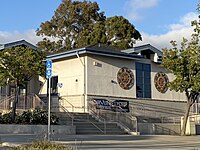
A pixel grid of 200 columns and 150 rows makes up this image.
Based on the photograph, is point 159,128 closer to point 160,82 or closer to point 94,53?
point 94,53

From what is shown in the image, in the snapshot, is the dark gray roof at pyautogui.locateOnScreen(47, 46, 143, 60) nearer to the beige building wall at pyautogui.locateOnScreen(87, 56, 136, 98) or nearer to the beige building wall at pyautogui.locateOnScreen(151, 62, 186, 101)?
the beige building wall at pyautogui.locateOnScreen(87, 56, 136, 98)

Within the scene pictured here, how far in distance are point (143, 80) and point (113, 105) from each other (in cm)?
468

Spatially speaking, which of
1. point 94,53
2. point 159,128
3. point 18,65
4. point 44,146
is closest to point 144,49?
point 94,53

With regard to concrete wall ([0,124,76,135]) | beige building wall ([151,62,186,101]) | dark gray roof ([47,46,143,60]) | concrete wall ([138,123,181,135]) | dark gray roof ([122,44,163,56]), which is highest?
dark gray roof ([122,44,163,56])

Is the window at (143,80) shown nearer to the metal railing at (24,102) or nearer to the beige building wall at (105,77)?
the beige building wall at (105,77)

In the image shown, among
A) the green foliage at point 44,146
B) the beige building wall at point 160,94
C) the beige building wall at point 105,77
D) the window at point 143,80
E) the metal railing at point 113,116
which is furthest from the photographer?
the beige building wall at point 160,94

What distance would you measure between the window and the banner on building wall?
199cm

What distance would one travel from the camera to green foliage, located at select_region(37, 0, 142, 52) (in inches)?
2124

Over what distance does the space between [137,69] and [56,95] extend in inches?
279

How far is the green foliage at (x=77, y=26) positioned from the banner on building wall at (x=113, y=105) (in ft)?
75.3

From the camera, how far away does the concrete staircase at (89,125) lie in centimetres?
2494

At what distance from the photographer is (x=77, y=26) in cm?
5769

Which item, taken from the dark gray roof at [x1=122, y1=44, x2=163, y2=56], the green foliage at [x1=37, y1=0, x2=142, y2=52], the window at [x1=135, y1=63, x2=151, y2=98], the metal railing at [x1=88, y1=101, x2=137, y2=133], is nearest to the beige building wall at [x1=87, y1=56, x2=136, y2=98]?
the window at [x1=135, y1=63, x2=151, y2=98]

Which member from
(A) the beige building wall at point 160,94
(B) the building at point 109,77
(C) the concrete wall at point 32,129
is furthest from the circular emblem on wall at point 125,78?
(C) the concrete wall at point 32,129
